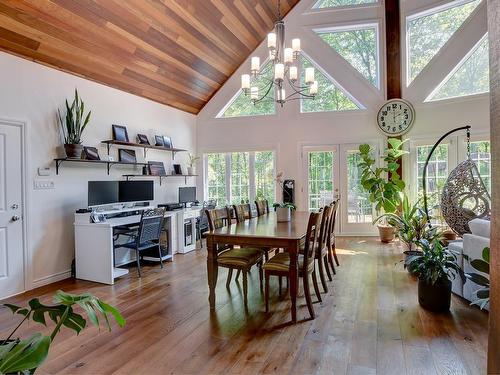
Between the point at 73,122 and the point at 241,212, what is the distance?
2.46 metres

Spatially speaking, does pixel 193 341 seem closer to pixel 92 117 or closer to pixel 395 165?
pixel 92 117

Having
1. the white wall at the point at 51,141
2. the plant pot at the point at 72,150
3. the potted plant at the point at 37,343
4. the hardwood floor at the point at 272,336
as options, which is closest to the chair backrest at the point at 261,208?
the hardwood floor at the point at 272,336

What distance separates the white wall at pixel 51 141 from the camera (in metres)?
3.69

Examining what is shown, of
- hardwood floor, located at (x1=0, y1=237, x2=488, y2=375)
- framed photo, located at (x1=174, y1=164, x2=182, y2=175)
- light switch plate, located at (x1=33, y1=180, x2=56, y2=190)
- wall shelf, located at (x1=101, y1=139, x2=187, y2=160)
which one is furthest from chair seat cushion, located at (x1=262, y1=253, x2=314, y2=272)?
framed photo, located at (x1=174, y1=164, x2=182, y2=175)

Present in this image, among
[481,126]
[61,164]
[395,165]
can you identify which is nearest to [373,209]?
[395,165]

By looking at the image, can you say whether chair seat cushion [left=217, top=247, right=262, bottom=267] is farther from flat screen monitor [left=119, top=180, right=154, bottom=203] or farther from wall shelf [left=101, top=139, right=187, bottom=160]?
wall shelf [left=101, top=139, right=187, bottom=160]

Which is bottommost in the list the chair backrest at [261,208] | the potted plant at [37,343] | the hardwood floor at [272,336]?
the hardwood floor at [272,336]

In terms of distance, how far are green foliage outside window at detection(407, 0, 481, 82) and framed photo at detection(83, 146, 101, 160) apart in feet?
18.5

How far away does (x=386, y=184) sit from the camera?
585 centimetres

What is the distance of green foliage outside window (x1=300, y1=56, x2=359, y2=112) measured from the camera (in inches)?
257

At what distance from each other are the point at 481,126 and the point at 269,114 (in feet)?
12.5

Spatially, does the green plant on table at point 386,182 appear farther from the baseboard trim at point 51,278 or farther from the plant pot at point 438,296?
the baseboard trim at point 51,278

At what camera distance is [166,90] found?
5.89 metres

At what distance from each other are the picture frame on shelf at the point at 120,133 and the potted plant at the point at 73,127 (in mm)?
607
